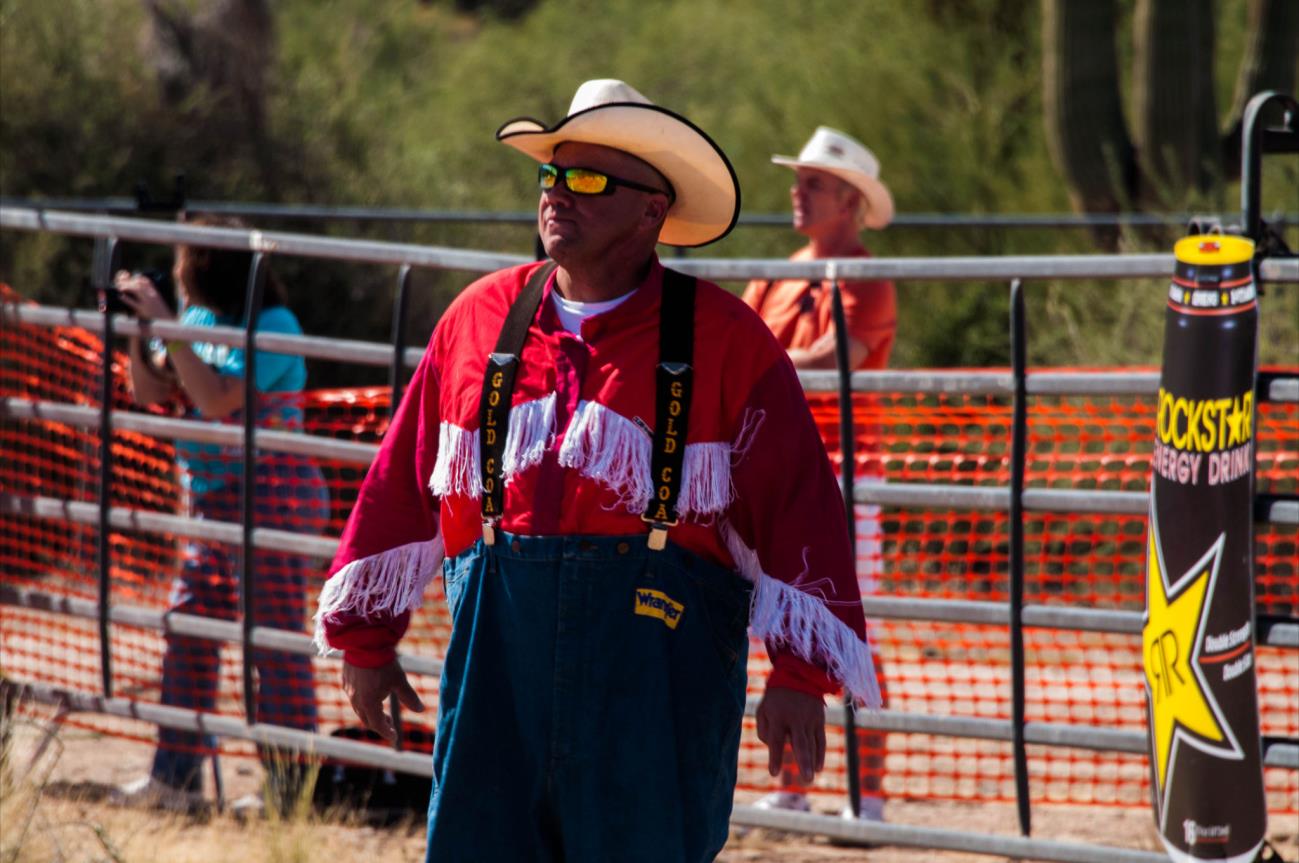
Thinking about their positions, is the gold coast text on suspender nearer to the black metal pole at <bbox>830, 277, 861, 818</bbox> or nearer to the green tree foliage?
the black metal pole at <bbox>830, 277, 861, 818</bbox>

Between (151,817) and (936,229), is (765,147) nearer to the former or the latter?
(936,229)

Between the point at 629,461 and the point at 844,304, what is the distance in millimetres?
2664

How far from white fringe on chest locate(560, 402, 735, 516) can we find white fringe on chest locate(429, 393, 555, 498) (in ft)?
0.18

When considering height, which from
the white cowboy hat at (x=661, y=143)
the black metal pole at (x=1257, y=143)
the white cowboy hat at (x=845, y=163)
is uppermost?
the white cowboy hat at (x=845, y=163)

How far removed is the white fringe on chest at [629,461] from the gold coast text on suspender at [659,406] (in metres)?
0.02

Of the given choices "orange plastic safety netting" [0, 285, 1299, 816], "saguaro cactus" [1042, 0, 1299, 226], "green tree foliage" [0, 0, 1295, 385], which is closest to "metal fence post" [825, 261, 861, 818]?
"orange plastic safety netting" [0, 285, 1299, 816]

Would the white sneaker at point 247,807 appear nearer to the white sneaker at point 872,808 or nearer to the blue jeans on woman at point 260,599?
the blue jeans on woman at point 260,599

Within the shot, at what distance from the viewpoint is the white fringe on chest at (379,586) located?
3.42 metres

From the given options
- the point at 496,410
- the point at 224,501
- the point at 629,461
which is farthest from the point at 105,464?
the point at 629,461

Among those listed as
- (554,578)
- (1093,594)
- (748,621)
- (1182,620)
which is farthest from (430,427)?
(1093,594)

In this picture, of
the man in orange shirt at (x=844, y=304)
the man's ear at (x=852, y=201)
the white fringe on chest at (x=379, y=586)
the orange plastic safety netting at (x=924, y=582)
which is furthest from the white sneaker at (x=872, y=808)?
the white fringe on chest at (x=379, y=586)

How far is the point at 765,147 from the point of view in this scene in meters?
14.6

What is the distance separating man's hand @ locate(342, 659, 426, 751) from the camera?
3.45 m

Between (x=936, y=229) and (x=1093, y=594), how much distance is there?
5602 mm
